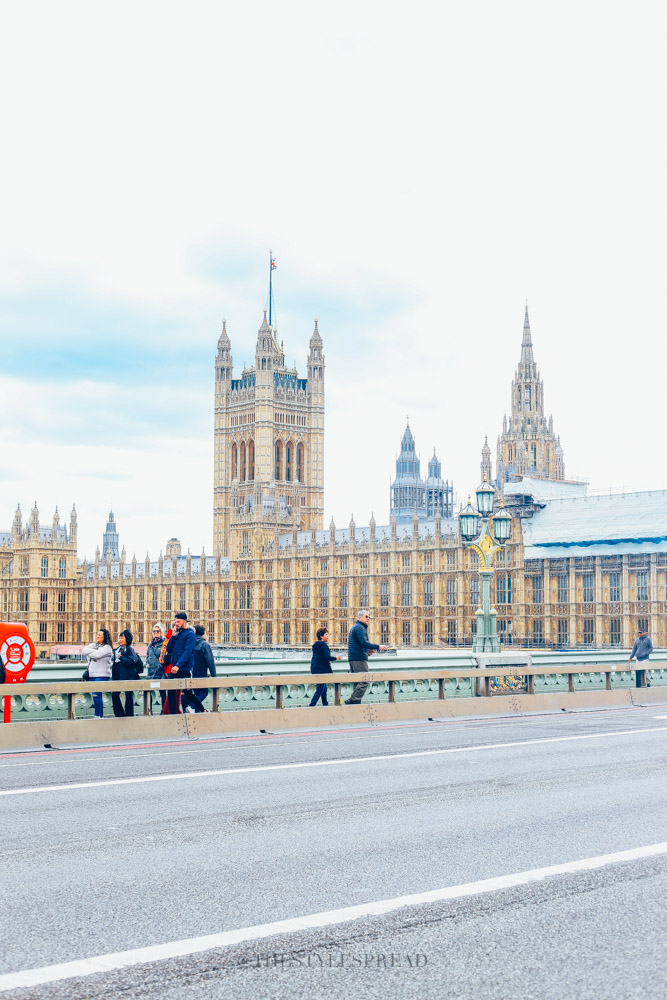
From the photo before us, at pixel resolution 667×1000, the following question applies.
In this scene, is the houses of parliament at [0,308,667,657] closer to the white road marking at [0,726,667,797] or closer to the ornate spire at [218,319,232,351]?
the ornate spire at [218,319,232,351]

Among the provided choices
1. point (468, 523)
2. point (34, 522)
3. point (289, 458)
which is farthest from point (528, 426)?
point (468, 523)

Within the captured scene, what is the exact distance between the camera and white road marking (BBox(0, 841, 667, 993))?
645 cm

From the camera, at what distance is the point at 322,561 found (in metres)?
Answer: 99.6

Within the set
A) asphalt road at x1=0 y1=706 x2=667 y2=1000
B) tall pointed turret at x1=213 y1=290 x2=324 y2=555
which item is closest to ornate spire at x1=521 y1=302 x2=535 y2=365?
tall pointed turret at x1=213 y1=290 x2=324 y2=555

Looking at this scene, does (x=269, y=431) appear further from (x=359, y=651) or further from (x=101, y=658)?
(x=101, y=658)

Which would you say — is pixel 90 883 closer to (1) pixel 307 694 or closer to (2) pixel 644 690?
(1) pixel 307 694

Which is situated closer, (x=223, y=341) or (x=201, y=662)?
(x=201, y=662)

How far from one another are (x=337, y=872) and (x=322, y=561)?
298 feet

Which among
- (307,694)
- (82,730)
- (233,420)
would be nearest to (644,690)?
(307,694)

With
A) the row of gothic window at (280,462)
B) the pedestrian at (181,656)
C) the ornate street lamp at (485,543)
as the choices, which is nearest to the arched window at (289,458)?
the row of gothic window at (280,462)

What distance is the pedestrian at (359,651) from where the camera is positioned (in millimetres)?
24016

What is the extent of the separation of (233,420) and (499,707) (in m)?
120

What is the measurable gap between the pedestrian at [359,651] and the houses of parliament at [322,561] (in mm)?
30822

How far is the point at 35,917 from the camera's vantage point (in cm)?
759
